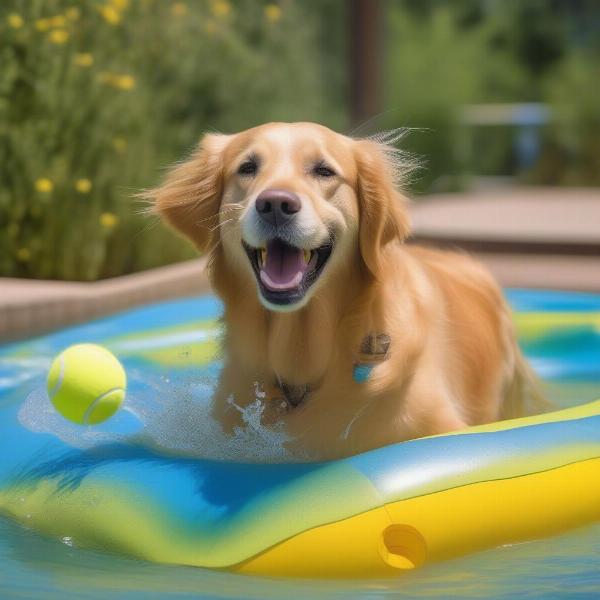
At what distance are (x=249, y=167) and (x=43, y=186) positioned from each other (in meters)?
3.78

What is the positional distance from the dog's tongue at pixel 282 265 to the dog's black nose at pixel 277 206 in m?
0.15

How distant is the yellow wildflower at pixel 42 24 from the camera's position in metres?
7.70

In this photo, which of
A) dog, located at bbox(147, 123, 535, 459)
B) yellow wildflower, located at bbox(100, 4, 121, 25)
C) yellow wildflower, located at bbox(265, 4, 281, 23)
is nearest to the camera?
dog, located at bbox(147, 123, 535, 459)

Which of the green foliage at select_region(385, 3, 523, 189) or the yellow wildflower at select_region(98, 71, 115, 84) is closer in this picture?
the yellow wildflower at select_region(98, 71, 115, 84)

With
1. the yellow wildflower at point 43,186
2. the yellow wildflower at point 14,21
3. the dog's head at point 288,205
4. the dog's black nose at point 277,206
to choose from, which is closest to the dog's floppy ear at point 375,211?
the dog's head at point 288,205

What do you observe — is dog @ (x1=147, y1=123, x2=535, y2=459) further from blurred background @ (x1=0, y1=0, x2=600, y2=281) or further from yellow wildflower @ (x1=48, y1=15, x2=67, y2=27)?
yellow wildflower @ (x1=48, y1=15, x2=67, y2=27)

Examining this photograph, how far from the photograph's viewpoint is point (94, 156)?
8109 mm

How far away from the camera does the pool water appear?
3.49 m

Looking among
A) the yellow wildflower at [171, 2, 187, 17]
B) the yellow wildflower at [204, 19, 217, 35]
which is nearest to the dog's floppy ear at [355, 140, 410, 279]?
the yellow wildflower at [171, 2, 187, 17]

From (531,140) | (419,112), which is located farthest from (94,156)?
(531,140)

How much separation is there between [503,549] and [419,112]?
490 inches

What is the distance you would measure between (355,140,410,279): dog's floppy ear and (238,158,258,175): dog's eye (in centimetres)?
36

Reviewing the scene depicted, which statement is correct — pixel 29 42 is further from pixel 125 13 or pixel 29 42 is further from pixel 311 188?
pixel 311 188

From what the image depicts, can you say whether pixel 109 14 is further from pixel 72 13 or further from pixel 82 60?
pixel 82 60
